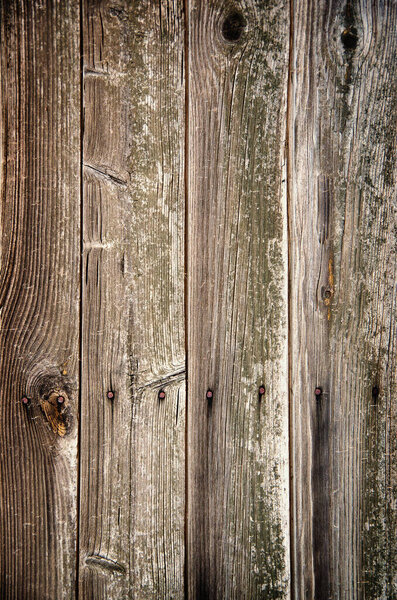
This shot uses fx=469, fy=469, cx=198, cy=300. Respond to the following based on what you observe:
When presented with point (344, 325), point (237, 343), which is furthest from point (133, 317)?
point (344, 325)

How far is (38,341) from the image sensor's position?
1.12 m

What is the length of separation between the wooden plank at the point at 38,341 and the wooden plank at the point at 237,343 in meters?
0.29

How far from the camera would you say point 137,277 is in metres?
1.11

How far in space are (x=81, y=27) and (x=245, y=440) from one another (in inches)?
40.8

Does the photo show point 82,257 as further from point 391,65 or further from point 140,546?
point 391,65

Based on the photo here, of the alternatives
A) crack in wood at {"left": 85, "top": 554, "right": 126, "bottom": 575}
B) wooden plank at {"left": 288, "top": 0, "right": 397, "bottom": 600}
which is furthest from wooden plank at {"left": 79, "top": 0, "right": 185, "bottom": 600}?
wooden plank at {"left": 288, "top": 0, "right": 397, "bottom": 600}

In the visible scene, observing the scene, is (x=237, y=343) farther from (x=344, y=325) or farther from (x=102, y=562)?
(x=102, y=562)

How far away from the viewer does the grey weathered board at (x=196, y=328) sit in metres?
1.09

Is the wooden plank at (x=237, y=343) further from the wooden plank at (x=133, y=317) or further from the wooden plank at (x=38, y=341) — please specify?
the wooden plank at (x=38, y=341)

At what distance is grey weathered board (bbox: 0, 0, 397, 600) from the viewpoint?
109 centimetres

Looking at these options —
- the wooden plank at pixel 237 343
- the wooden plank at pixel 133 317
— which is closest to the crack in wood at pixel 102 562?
the wooden plank at pixel 133 317

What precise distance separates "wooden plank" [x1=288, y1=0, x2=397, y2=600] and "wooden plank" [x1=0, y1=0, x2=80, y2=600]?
0.53m

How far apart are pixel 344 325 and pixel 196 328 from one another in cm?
35

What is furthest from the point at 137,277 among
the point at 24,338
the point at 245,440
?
the point at 245,440
